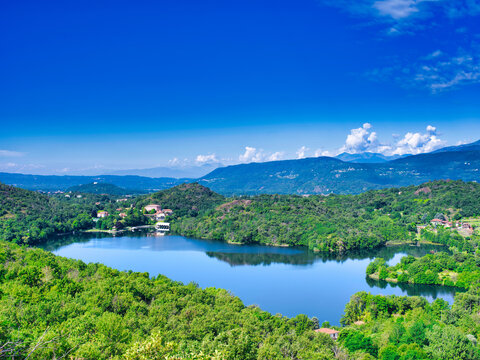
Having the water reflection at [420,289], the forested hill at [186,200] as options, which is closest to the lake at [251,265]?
the water reflection at [420,289]

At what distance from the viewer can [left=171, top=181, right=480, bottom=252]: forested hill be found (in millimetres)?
53250

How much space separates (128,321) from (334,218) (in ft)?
167

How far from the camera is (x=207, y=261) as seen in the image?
41938 millimetres

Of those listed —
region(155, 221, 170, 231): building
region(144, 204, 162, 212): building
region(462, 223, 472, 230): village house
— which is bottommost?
region(155, 221, 170, 231): building

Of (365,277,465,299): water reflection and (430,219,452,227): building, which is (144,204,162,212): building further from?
(365,277,465,299): water reflection

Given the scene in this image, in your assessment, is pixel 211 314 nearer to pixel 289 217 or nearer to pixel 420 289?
pixel 420 289

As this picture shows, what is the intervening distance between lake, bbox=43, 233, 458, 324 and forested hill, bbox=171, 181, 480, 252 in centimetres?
314

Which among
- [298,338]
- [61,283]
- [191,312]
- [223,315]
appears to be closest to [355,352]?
[298,338]

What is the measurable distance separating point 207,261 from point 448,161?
191 meters

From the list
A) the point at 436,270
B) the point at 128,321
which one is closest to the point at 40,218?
the point at 128,321

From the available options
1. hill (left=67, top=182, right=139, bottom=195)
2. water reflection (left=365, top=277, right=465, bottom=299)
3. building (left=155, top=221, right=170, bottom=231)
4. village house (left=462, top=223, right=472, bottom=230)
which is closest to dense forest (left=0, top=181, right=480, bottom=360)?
water reflection (left=365, top=277, right=465, bottom=299)

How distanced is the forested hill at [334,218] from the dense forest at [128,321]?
32.7m

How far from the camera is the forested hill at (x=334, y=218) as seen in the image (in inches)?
2096

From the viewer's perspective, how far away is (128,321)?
14.2 metres
